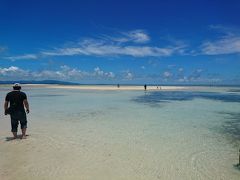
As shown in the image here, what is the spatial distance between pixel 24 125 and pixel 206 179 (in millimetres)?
6656

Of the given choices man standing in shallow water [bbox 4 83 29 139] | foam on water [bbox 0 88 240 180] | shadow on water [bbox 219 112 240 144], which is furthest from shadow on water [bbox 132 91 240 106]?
man standing in shallow water [bbox 4 83 29 139]

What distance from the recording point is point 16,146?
358 inches

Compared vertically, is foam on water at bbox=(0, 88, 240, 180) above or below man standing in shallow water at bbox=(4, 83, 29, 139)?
below

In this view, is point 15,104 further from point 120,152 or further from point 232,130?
point 232,130

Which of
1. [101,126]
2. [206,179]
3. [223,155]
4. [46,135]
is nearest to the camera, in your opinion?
[206,179]

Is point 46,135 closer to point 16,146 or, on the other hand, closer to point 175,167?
point 16,146

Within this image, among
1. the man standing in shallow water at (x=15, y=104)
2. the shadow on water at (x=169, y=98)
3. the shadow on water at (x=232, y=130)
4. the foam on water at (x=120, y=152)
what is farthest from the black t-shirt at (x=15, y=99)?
the shadow on water at (x=169, y=98)

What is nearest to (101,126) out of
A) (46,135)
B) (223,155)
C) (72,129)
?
(72,129)

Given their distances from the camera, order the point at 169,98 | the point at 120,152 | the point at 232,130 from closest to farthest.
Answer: the point at 120,152
the point at 232,130
the point at 169,98

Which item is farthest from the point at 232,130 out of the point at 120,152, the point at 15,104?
the point at 15,104

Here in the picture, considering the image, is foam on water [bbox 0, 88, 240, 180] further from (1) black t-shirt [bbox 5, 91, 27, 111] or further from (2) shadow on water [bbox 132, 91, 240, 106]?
(2) shadow on water [bbox 132, 91, 240, 106]

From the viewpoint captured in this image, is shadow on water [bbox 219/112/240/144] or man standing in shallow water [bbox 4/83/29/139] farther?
shadow on water [bbox 219/112/240/144]

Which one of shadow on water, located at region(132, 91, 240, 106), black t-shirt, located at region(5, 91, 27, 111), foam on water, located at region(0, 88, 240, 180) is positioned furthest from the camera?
shadow on water, located at region(132, 91, 240, 106)

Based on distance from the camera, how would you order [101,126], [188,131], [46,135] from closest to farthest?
[46,135] < [188,131] < [101,126]
